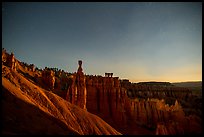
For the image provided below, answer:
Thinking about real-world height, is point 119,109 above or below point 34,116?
below

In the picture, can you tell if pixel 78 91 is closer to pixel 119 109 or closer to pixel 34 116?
pixel 119 109

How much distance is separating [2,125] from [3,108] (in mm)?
2246

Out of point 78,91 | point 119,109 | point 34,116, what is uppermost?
point 78,91

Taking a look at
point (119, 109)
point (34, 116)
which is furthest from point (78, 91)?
point (34, 116)

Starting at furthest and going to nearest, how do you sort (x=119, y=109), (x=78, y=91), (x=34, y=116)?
(x=119, y=109)
(x=78, y=91)
(x=34, y=116)

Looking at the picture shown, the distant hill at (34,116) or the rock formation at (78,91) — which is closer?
the distant hill at (34,116)

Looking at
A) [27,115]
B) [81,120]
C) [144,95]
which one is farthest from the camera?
[144,95]

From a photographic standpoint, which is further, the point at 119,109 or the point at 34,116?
the point at 119,109

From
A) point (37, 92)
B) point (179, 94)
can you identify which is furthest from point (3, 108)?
point (179, 94)

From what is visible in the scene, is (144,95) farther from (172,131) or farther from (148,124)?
(172,131)

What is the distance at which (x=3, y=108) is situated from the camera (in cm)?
1422

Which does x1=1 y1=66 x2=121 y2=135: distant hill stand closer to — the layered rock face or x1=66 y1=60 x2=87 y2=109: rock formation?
x1=66 y1=60 x2=87 y2=109: rock formation

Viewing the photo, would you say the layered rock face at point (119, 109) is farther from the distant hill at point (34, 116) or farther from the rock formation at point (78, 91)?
the distant hill at point (34, 116)

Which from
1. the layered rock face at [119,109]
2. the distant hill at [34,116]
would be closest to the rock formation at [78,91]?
the layered rock face at [119,109]
